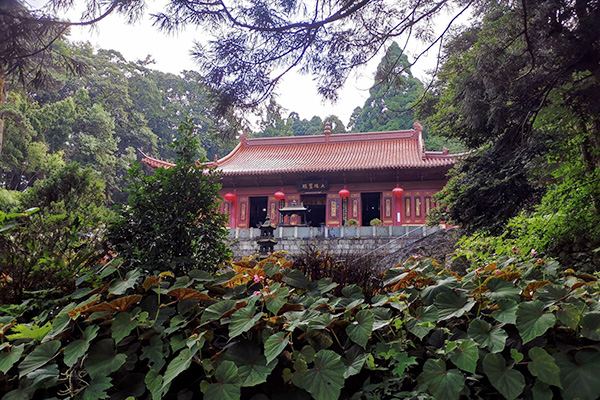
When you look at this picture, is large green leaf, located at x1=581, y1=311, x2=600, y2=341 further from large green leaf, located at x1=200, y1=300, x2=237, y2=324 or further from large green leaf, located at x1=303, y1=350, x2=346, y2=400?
large green leaf, located at x1=200, y1=300, x2=237, y2=324

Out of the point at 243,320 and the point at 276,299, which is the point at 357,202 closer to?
the point at 276,299

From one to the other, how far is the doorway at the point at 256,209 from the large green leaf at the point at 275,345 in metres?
14.8

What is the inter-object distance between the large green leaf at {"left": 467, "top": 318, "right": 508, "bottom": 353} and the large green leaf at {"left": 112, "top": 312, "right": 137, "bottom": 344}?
53.2 inches

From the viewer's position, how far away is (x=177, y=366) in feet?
5.18

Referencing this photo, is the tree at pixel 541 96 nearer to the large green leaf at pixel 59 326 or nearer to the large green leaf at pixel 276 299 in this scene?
the large green leaf at pixel 276 299

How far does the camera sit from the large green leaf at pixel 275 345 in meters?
1.54

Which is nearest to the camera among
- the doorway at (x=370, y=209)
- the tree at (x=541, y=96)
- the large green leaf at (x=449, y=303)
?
the large green leaf at (x=449, y=303)

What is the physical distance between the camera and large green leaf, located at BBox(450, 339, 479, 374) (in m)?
1.45

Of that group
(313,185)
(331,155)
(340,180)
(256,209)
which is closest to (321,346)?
(313,185)

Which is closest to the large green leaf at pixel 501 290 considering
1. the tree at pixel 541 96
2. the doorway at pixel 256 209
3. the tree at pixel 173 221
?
the tree at pixel 173 221

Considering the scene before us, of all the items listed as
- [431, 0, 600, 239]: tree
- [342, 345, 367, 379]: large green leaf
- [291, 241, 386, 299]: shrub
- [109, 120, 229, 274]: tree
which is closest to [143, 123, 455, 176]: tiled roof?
[431, 0, 600, 239]: tree

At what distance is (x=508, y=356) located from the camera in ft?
5.27

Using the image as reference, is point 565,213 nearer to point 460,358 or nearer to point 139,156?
point 460,358

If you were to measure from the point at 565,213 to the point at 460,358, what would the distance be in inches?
119
